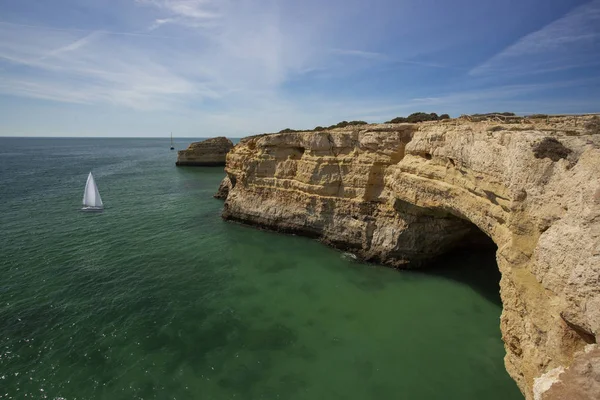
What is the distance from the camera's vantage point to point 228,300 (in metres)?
14.7

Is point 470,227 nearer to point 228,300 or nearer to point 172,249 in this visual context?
point 228,300

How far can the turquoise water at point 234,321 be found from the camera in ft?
32.7

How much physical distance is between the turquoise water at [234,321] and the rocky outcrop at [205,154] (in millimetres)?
44574

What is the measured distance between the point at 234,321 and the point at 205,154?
58.6m

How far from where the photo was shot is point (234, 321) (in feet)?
43.1

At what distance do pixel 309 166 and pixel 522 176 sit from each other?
14.9 m

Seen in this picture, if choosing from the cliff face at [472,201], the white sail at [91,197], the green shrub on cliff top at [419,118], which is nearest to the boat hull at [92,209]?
the white sail at [91,197]

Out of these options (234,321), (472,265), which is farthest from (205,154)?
(472,265)

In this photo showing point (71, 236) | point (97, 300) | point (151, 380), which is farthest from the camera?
point (71, 236)

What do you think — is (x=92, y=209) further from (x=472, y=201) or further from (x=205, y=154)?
(x=205, y=154)

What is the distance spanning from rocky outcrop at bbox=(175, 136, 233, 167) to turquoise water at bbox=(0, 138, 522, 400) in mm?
44574

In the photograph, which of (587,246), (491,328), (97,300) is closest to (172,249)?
(97,300)

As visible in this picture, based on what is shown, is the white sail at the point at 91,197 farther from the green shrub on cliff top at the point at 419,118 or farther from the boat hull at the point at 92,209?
the green shrub on cliff top at the point at 419,118

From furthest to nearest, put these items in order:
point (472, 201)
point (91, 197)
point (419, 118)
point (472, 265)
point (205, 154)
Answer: point (205, 154) < point (91, 197) < point (419, 118) < point (472, 265) < point (472, 201)
